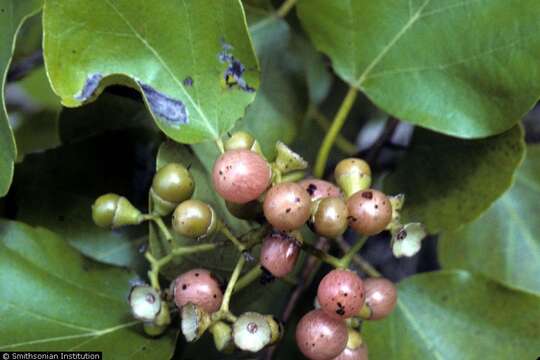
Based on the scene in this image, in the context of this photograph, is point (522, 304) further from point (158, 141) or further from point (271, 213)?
point (158, 141)

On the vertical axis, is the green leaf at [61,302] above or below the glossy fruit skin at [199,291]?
below

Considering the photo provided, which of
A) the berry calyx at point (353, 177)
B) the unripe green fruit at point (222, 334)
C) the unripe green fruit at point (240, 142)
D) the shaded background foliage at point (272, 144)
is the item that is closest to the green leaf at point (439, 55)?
the shaded background foliage at point (272, 144)

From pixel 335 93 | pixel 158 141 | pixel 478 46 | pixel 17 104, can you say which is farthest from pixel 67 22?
pixel 17 104

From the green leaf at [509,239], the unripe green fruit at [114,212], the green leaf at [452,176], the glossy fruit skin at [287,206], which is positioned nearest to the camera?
the glossy fruit skin at [287,206]

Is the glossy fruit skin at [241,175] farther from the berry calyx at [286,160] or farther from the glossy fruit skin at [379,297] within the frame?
the glossy fruit skin at [379,297]

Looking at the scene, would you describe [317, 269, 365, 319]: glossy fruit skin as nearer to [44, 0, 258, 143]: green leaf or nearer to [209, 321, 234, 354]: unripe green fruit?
[209, 321, 234, 354]: unripe green fruit

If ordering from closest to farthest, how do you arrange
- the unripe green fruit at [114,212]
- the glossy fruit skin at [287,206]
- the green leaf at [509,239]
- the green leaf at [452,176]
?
the glossy fruit skin at [287,206] → the unripe green fruit at [114,212] → the green leaf at [452,176] → the green leaf at [509,239]

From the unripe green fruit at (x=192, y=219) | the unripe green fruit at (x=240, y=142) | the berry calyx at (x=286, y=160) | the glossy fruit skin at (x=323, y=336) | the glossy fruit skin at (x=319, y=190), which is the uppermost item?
the unripe green fruit at (x=240, y=142)

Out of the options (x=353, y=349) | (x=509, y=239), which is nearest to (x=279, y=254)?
(x=353, y=349)
